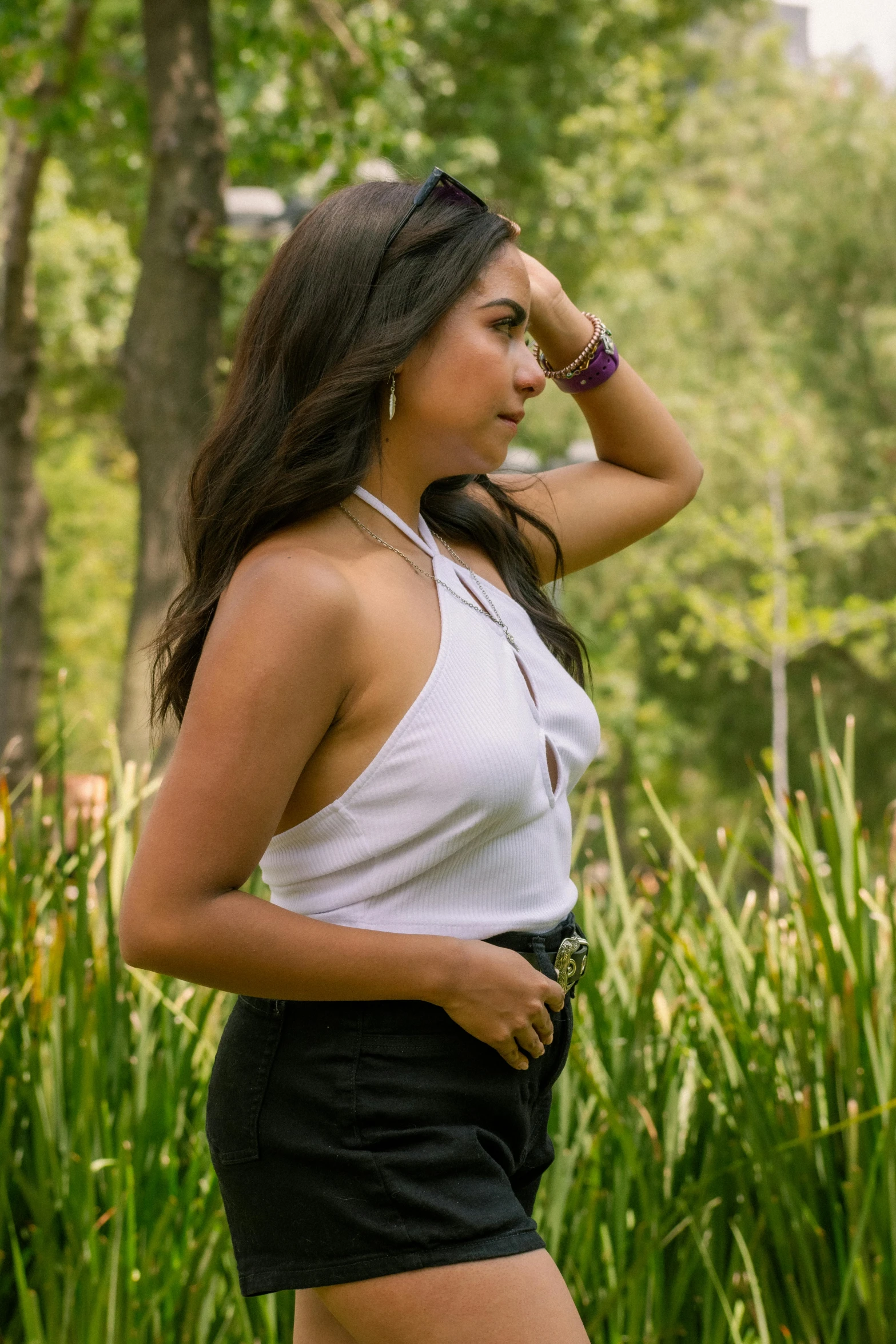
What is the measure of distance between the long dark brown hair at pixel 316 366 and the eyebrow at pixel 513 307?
4 centimetres

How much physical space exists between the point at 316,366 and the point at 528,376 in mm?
261

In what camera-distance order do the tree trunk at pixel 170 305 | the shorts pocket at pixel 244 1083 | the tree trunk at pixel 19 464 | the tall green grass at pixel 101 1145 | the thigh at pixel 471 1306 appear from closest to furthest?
the thigh at pixel 471 1306 → the shorts pocket at pixel 244 1083 → the tall green grass at pixel 101 1145 → the tree trunk at pixel 170 305 → the tree trunk at pixel 19 464

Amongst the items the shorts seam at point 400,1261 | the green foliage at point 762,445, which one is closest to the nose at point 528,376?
the shorts seam at point 400,1261

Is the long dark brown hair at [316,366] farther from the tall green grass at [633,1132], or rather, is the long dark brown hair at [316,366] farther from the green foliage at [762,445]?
the green foliage at [762,445]

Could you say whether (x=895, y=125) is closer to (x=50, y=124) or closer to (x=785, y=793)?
(x=50, y=124)

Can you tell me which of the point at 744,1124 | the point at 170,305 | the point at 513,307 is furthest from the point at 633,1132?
the point at 170,305

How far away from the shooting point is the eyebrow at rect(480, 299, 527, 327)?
1.66 metres

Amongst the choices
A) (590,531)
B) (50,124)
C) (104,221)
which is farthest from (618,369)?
(104,221)

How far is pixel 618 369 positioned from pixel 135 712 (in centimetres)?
552

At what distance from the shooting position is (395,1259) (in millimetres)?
1404

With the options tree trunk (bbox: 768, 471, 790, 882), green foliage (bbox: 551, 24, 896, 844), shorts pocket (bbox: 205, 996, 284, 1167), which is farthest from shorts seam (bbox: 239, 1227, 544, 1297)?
green foliage (bbox: 551, 24, 896, 844)

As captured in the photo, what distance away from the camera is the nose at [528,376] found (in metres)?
1.67

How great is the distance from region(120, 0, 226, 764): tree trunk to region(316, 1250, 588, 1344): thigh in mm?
5878

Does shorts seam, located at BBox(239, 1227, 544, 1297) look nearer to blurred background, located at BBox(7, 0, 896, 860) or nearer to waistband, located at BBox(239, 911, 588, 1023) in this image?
waistband, located at BBox(239, 911, 588, 1023)
